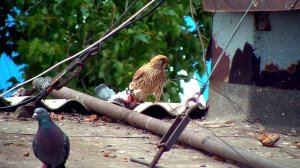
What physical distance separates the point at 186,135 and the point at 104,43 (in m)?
5.99

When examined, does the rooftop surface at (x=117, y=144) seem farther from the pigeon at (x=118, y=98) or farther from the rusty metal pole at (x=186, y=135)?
the pigeon at (x=118, y=98)

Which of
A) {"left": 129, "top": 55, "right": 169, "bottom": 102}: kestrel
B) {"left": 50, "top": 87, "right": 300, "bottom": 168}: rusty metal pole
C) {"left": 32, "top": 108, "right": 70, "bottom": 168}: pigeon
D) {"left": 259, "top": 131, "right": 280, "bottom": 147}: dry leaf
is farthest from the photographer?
{"left": 129, "top": 55, "right": 169, "bottom": 102}: kestrel

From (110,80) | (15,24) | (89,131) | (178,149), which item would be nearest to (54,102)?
(89,131)

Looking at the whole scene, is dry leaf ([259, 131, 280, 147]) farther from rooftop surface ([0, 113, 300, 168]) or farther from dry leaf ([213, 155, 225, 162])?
dry leaf ([213, 155, 225, 162])

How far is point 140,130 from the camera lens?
740cm

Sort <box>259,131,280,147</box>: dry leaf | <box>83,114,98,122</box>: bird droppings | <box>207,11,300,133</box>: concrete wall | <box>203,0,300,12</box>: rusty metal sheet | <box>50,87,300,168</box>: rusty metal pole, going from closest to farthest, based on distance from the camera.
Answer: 1. <box>50,87,300,168</box>: rusty metal pole
2. <box>259,131,280,147</box>: dry leaf
3. <box>203,0,300,12</box>: rusty metal sheet
4. <box>207,11,300,133</box>: concrete wall
5. <box>83,114,98,122</box>: bird droppings

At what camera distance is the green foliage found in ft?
40.3

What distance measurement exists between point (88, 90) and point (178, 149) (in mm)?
5953

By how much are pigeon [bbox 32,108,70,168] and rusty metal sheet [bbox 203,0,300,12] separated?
210 centimetres

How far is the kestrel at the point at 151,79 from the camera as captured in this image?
32.9 ft

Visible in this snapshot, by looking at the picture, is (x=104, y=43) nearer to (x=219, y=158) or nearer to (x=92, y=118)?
(x=92, y=118)

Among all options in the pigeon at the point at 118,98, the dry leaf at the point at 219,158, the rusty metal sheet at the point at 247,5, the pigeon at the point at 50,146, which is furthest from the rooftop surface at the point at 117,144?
the rusty metal sheet at the point at 247,5

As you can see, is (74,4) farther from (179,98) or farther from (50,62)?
(179,98)

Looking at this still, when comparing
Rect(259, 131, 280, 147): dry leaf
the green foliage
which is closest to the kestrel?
the green foliage
